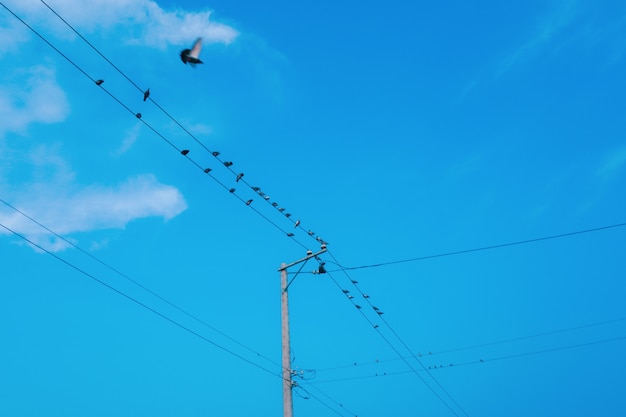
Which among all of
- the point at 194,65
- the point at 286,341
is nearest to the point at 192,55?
the point at 194,65

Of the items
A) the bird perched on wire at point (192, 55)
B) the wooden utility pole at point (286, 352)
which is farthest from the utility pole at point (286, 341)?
the bird perched on wire at point (192, 55)

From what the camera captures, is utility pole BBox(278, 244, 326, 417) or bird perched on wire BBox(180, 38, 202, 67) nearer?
bird perched on wire BBox(180, 38, 202, 67)

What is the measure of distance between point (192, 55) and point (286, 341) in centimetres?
966

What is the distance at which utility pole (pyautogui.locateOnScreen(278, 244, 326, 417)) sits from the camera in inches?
583

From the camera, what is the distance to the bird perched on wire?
851cm

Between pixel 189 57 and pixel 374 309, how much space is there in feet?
46.0

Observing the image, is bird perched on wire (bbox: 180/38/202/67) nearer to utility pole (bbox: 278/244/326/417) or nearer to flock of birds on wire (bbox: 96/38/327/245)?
flock of birds on wire (bbox: 96/38/327/245)

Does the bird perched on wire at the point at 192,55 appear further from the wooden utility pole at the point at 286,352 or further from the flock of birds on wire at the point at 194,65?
the wooden utility pole at the point at 286,352

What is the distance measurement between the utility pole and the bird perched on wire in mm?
9088

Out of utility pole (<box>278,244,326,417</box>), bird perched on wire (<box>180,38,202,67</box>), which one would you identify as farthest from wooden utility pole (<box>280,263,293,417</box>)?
bird perched on wire (<box>180,38,202,67</box>)

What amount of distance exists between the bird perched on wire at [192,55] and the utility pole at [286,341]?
9088 mm

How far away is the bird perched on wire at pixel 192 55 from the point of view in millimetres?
8510

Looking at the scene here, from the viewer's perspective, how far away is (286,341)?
1538 centimetres

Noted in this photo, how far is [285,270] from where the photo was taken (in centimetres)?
1666
